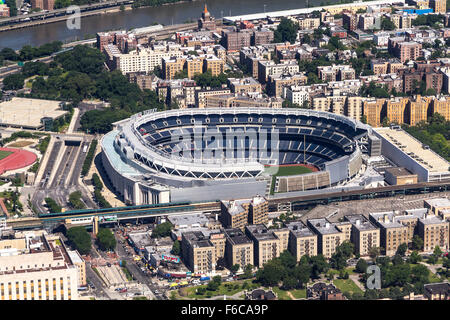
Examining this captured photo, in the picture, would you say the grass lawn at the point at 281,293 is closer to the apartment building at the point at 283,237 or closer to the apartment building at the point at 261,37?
the apartment building at the point at 283,237

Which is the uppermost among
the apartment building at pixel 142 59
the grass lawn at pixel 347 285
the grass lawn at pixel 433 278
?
the apartment building at pixel 142 59

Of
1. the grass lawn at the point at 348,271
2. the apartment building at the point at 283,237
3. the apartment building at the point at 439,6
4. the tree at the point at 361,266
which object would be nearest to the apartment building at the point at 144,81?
the apartment building at the point at 283,237

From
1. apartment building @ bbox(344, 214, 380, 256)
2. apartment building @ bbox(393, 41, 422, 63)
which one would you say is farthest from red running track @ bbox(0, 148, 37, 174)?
apartment building @ bbox(393, 41, 422, 63)

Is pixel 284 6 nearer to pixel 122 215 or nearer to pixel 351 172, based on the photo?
pixel 351 172

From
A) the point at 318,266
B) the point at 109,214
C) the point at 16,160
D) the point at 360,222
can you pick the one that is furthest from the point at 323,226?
the point at 16,160

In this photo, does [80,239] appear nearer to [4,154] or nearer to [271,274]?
[271,274]
